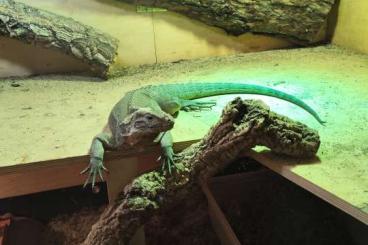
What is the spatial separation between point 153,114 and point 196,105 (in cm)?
60

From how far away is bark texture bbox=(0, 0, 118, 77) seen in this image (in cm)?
226

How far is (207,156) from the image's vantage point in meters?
1.39

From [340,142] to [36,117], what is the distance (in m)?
1.34

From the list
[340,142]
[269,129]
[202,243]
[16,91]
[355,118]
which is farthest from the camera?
[16,91]

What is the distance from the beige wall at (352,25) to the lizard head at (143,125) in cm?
189

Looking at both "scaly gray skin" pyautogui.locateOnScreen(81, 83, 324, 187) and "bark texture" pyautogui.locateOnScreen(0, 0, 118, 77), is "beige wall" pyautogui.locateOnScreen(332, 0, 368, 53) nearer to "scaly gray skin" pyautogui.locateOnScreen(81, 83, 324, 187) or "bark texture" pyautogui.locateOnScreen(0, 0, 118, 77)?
"scaly gray skin" pyautogui.locateOnScreen(81, 83, 324, 187)

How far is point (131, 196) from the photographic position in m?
1.41

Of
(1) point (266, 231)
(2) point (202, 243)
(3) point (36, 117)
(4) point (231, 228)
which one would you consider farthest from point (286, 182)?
(3) point (36, 117)

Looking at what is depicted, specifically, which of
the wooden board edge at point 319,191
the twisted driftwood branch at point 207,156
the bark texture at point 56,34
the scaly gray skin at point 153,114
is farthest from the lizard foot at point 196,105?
the bark texture at point 56,34

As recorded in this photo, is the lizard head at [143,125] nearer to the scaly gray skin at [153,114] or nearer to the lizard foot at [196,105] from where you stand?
the scaly gray skin at [153,114]

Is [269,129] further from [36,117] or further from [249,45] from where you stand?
[249,45]

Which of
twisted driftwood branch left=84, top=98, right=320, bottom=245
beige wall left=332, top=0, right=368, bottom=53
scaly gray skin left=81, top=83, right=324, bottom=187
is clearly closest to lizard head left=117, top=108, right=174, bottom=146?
scaly gray skin left=81, top=83, right=324, bottom=187

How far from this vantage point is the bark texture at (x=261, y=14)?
2.66 meters

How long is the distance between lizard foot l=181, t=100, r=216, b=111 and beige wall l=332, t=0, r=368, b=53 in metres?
1.37
